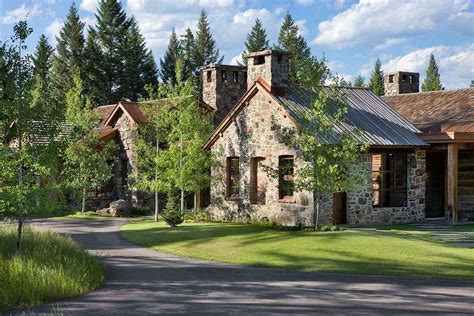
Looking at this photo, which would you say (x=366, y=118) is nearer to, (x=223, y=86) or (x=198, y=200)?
(x=198, y=200)

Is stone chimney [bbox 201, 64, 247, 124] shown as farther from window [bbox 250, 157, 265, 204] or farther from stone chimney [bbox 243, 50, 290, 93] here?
window [bbox 250, 157, 265, 204]

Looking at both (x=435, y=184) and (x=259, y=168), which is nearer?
(x=259, y=168)

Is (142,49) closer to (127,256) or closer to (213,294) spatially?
(127,256)

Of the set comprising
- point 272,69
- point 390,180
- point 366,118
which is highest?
point 272,69

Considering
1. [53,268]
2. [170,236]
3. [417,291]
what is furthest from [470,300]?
[170,236]

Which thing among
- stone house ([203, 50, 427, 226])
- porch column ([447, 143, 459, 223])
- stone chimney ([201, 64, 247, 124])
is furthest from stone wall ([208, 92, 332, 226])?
stone chimney ([201, 64, 247, 124])

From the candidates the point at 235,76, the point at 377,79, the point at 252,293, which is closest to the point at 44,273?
the point at 252,293

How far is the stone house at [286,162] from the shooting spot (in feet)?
73.1

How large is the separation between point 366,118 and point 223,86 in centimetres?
989

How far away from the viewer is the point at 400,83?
3478 cm

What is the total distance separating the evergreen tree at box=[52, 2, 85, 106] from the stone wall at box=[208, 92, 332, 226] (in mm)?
34971

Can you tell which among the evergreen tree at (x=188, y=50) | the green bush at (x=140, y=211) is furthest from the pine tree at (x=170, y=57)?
the green bush at (x=140, y=211)

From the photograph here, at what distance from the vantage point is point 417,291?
37.9 feet

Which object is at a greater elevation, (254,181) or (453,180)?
(453,180)
